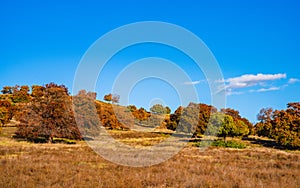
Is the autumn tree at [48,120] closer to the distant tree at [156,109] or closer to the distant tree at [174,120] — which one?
the distant tree at [174,120]

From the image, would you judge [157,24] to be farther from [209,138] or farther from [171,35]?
[209,138]

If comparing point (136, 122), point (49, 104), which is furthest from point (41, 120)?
point (136, 122)

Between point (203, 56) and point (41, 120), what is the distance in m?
26.7

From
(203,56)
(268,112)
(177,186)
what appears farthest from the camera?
(268,112)

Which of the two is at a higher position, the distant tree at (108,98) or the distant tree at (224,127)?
the distant tree at (108,98)

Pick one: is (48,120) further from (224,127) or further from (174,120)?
(174,120)


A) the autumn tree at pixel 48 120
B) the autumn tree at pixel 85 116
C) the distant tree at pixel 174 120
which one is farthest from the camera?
the distant tree at pixel 174 120

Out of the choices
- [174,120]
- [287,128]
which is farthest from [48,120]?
[287,128]

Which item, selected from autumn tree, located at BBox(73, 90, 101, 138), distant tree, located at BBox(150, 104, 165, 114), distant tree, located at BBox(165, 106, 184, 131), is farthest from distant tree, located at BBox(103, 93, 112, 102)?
autumn tree, located at BBox(73, 90, 101, 138)

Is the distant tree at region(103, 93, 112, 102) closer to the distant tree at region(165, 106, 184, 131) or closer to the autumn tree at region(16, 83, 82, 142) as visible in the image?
the distant tree at region(165, 106, 184, 131)

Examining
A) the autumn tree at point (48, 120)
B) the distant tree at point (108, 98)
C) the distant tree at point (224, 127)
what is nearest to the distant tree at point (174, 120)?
the distant tree at point (224, 127)

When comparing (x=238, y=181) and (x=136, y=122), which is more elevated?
(x=136, y=122)

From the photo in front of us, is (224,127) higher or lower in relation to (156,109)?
lower

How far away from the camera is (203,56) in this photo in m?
19.5
